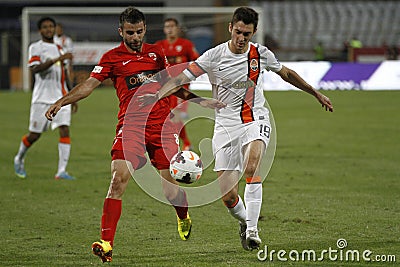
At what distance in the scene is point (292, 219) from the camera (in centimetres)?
870

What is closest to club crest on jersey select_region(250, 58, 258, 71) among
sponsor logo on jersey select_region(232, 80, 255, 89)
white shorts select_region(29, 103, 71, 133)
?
sponsor logo on jersey select_region(232, 80, 255, 89)

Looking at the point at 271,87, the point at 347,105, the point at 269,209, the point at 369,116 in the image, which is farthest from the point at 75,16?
the point at 269,209

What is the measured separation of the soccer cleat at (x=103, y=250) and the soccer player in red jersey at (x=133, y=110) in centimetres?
30

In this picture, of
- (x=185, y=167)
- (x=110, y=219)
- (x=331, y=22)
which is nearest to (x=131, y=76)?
(x=185, y=167)

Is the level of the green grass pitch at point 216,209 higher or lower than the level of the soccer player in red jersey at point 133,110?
lower

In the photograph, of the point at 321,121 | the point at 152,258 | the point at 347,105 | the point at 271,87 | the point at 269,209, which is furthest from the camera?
the point at 271,87

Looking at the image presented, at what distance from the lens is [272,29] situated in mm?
42844

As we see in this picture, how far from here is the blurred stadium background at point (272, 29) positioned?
1201 inches

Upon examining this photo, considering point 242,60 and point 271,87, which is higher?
point 242,60

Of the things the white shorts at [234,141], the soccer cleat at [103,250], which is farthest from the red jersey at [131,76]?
the soccer cleat at [103,250]

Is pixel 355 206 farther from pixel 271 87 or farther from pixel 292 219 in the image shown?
pixel 271 87

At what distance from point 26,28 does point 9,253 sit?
2191cm

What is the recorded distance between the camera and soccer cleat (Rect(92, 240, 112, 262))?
21.4 feet

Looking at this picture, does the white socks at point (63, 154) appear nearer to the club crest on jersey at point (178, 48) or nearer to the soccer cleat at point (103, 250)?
the club crest on jersey at point (178, 48)
